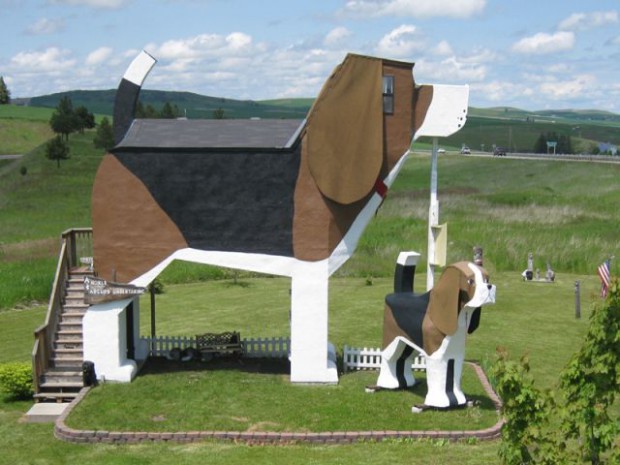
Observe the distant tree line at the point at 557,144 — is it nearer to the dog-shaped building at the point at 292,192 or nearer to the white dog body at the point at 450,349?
the dog-shaped building at the point at 292,192

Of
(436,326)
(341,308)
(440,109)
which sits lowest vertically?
(341,308)

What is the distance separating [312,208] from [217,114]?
46289 millimetres

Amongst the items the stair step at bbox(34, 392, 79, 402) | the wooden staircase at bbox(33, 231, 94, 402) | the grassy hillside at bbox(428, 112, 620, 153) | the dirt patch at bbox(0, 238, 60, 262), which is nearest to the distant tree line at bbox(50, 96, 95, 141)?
the dirt patch at bbox(0, 238, 60, 262)

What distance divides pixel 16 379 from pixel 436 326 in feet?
30.6

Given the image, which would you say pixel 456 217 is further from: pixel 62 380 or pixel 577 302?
pixel 62 380

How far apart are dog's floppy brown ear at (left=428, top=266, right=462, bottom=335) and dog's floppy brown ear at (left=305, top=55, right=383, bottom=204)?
2.96 meters

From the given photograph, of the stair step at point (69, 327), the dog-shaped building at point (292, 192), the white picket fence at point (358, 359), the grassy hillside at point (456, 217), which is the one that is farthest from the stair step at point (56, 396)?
the grassy hillside at point (456, 217)

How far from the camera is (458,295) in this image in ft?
47.2

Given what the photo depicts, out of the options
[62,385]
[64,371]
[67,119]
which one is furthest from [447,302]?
[67,119]

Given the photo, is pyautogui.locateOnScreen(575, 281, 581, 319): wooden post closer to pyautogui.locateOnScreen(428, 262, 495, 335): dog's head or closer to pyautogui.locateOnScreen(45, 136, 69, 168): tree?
pyautogui.locateOnScreen(428, 262, 495, 335): dog's head

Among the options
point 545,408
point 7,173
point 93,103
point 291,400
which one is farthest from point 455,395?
point 93,103

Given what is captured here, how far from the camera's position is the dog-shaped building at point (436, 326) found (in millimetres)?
14328

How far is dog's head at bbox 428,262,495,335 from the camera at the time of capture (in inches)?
555

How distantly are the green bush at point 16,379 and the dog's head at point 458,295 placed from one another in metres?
9.07
